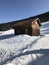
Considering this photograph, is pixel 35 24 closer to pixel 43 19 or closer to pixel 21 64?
pixel 21 64

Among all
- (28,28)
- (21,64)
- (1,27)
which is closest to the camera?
(21,64)

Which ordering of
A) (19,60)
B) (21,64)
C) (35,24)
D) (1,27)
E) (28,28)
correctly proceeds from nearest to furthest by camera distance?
(21,64), (19,60), (28,28), (35,24), (1,27)

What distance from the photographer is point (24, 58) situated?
7.69m

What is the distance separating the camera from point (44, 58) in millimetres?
7691

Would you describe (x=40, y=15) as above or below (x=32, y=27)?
above

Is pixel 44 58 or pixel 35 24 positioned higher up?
pixel 35 24

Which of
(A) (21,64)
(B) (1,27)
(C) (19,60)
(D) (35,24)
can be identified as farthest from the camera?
(B) (1,27)

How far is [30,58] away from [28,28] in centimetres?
1624

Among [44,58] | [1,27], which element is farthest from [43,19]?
[44,58]

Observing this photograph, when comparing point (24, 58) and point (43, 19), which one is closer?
point (24, 58)

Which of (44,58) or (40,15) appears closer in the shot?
(44,58)

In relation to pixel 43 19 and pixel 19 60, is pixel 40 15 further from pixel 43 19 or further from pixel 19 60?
pixel 19 60

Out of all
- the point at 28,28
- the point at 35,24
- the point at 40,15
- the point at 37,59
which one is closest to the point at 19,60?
the point at 37,59

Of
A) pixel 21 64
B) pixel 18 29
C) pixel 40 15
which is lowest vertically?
pixel 21 64
